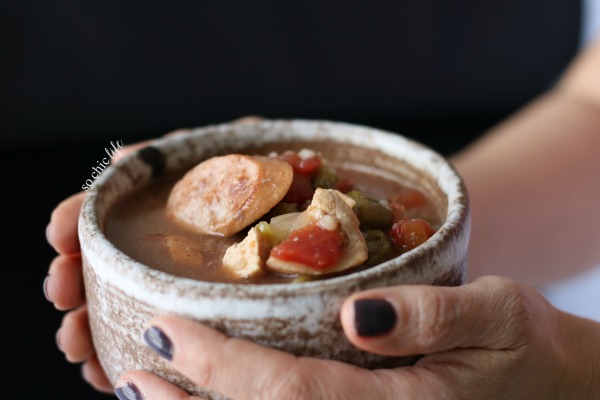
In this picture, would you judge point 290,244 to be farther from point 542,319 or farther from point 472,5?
point 472,5

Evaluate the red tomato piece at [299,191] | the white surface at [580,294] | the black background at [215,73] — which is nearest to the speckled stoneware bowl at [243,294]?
the red tomato piece at [299,191]

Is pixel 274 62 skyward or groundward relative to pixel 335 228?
groundward

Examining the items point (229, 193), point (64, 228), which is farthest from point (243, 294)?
point (64, 228)

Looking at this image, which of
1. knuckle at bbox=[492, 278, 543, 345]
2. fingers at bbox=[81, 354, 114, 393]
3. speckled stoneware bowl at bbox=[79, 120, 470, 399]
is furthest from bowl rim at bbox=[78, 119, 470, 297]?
fingers at bbox=[81, 354, 114, 393]

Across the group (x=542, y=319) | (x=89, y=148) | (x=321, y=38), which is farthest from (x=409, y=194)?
(x=89, y=148)

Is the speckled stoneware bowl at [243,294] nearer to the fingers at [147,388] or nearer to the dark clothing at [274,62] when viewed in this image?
the fingers at [147,388]

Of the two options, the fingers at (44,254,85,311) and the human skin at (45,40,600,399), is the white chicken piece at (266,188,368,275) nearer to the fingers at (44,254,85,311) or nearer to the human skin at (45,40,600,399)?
the human skin at (45,40,600,399)

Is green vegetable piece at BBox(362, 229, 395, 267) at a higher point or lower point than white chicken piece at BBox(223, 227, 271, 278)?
lower

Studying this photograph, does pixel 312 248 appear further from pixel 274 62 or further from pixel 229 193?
pixel 274 62

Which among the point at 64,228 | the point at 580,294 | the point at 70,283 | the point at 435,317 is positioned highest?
the point at 435,317
